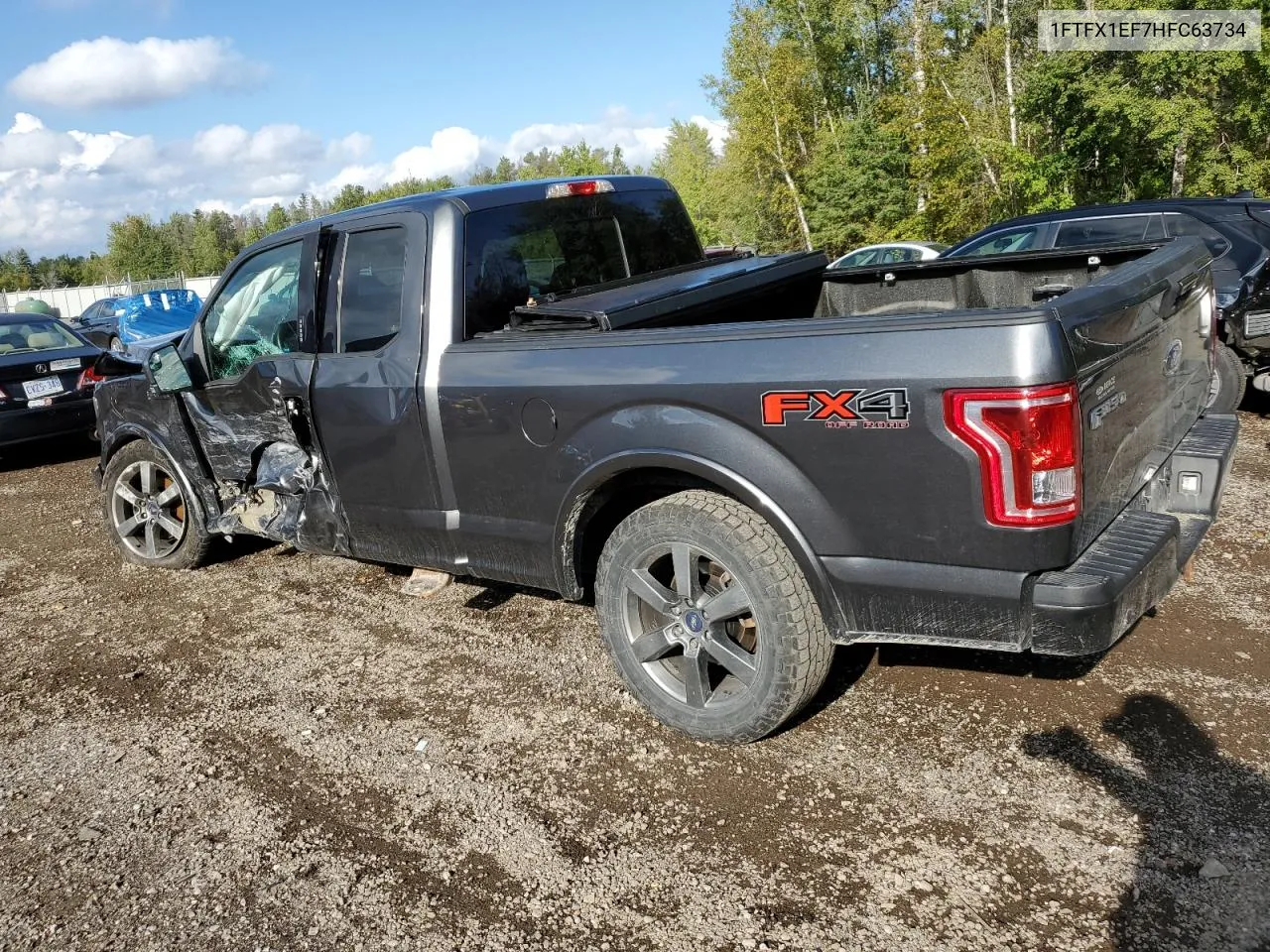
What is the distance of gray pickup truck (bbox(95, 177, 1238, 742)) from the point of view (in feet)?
8.27

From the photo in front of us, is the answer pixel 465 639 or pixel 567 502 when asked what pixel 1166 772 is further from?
Answer: pixel 465 639

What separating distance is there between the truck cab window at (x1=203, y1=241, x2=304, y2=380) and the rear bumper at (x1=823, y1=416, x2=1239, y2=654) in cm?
303

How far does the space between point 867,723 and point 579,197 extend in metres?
2.68

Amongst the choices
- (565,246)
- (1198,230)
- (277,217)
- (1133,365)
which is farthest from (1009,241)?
(277,217)

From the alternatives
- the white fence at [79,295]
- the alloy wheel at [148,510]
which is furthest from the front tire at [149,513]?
the white fence at [79,295]

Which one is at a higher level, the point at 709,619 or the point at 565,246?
the point at 565,246

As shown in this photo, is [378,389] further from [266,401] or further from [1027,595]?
[1027,595]

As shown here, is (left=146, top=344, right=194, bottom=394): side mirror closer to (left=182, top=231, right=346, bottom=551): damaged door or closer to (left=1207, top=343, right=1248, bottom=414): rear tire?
(left=182, top=231, right=346, bottom=551): damaged door

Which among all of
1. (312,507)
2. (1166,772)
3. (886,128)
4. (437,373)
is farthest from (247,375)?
(886,128)

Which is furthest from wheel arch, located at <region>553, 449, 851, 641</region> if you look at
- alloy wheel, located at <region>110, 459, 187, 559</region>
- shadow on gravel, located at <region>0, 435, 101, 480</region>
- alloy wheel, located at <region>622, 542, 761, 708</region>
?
shadow on gravel, located at <region>0, 435, 101, 480</region>

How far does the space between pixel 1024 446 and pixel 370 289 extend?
2.83 metres

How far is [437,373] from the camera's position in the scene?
3688 mm

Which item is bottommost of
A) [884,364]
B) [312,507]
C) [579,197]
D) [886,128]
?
[312,507]

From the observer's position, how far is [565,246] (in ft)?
13.9
